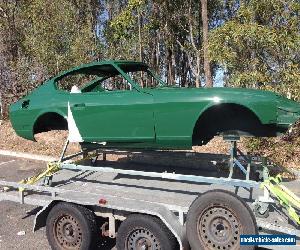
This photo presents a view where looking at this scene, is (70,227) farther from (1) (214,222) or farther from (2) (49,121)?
(2) (49,121)

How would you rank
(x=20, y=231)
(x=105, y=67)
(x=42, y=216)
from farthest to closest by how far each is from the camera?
(x=105, y=67) → (x=20, y=231) → (x=42, y=216)

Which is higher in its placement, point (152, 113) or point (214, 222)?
point (152, 113)

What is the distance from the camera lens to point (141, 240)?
14.4 feet

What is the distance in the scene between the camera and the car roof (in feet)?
19.2

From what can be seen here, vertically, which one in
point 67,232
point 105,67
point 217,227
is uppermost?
point 105,67

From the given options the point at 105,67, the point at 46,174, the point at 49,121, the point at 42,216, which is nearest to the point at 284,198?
the point at 42,216

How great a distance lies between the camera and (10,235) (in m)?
5.69

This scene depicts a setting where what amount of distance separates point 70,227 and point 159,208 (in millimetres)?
1130

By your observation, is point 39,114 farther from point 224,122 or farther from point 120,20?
point 120,20

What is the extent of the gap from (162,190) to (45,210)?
4.85 ft

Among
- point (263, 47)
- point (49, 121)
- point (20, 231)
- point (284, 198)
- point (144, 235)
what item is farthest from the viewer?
point (263, 47)

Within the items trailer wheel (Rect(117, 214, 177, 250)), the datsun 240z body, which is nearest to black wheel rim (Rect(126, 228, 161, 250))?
trailer wheel (Rect(117, 214, 177, 250))

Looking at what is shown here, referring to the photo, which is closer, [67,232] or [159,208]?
[159,208]

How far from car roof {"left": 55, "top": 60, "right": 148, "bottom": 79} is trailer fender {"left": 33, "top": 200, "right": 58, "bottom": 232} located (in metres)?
2.01
